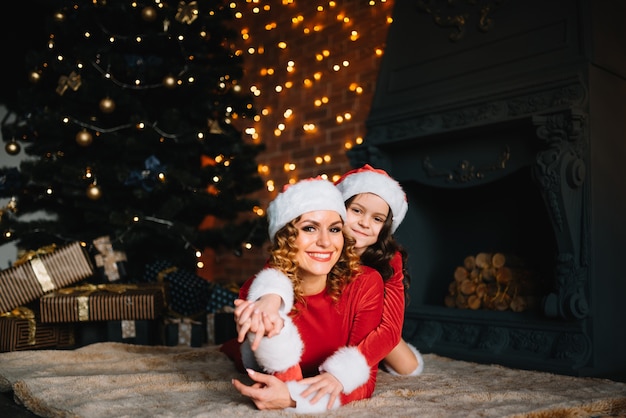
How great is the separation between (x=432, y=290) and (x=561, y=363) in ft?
3.24

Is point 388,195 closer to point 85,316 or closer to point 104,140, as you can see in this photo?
point 85,316

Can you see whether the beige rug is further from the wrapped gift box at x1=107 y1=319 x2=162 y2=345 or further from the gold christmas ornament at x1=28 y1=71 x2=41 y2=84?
the gold christmas ornament at x1=28 y1=71 x2=41 y2=84

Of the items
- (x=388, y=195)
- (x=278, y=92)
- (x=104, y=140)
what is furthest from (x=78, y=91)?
(x=388, y=195)

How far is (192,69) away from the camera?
137 inches

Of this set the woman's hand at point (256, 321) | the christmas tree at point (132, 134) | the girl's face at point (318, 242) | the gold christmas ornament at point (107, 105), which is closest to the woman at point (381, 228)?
the girl's face at point (318, 242)

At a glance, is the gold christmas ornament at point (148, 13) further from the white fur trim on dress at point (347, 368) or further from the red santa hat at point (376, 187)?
the white fur trim on dress at point (347, 368)

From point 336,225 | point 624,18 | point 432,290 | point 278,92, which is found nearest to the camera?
point 336,225

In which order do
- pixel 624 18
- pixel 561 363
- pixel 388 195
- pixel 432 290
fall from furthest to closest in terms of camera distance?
pixel 432 290 < pixel 624 18 < pixel 561 363 < pixel 388 195

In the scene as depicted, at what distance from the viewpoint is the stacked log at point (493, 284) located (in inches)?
112

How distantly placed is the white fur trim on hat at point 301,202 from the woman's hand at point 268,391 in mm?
444

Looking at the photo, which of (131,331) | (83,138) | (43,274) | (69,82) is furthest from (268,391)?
(69,82)

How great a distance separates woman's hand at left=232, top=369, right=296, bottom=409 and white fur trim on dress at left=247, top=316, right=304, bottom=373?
0.04 meters

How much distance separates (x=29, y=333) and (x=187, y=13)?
1974 mm

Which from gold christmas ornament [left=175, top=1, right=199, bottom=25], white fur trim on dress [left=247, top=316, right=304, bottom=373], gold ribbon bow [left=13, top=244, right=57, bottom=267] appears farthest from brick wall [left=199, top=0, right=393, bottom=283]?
white fur trim on dress [left=247, top=316, right=304, bottom=373]
